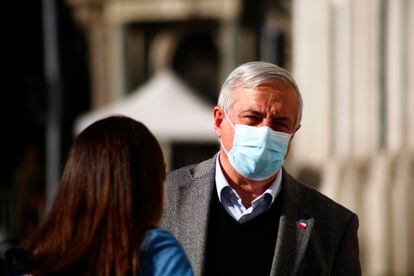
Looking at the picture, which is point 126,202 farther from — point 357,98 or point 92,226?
point 357,98

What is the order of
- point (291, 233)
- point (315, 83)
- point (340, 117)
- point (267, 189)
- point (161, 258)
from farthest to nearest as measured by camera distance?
1. point (315, 83)
2. point (340, 117)
3. point (267, 189)
4. point (291, 233)
5. point (161, 258)

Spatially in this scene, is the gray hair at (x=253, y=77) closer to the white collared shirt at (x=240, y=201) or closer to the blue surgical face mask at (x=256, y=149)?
the blue surgical face mask at (x=256, y=149)

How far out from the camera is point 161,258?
11.9 feet

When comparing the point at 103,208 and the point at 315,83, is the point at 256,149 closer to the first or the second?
the point at 103,208

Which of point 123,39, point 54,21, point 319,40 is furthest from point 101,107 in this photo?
point 319,40

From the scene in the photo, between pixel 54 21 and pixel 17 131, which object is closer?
pixel 54 21

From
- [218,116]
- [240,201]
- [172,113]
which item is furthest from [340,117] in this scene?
[240,201]

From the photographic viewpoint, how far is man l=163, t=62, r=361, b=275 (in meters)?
4.41

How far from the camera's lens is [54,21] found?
2134 centimetres

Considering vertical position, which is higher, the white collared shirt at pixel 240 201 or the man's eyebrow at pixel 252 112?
the man's eyebrow at pixel 252 112

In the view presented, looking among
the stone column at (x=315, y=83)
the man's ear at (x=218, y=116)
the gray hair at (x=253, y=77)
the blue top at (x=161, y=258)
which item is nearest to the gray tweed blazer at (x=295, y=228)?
the man's ear at (x=218, y=116)

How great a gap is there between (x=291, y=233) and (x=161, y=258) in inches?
34.7

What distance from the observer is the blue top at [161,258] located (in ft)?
11.9

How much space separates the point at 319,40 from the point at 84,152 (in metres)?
12.9
